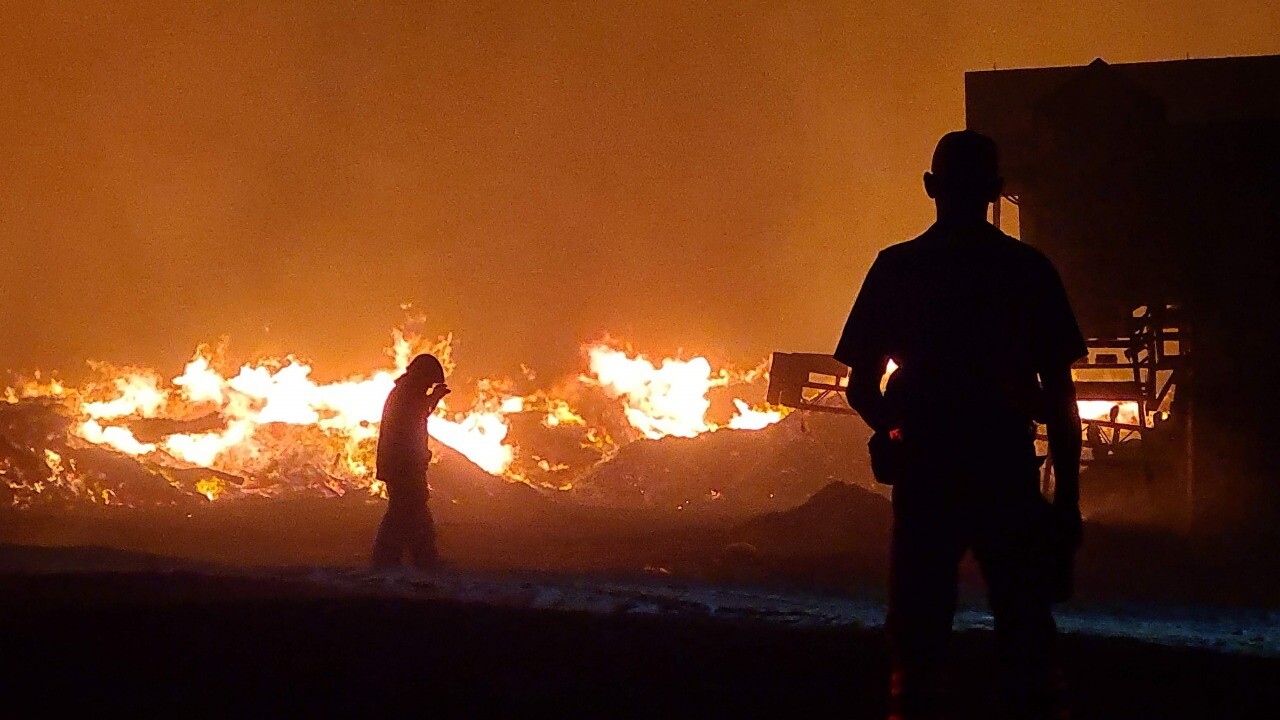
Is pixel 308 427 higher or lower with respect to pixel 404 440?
higher

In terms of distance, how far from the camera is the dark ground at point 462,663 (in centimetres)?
375

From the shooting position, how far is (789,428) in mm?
45438

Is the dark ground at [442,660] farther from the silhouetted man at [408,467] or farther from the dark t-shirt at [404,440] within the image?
the dark t-shirt at [404,440]

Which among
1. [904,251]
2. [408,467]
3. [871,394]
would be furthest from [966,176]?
[408,467]

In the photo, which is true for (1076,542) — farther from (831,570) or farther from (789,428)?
(789,428)

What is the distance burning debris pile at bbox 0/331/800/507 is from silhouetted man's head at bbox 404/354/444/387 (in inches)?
621

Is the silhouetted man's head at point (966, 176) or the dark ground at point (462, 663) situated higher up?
the silhouetted man's head at point (966, 176)

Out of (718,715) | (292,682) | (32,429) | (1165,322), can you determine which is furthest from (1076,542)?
(32,429)

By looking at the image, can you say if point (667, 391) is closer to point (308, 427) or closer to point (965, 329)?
point (308, 427)

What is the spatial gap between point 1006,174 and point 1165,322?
432cm

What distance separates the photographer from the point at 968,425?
2873 millimetres

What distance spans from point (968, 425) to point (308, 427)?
2918 centimetres

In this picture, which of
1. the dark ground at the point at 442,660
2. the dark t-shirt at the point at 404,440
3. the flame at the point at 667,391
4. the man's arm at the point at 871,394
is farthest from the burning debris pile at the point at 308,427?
the man's arm at the point at 871,394

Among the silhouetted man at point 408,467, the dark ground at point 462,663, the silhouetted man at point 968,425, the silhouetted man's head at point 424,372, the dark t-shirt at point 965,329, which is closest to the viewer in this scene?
the silhouetted man at point 968,425
